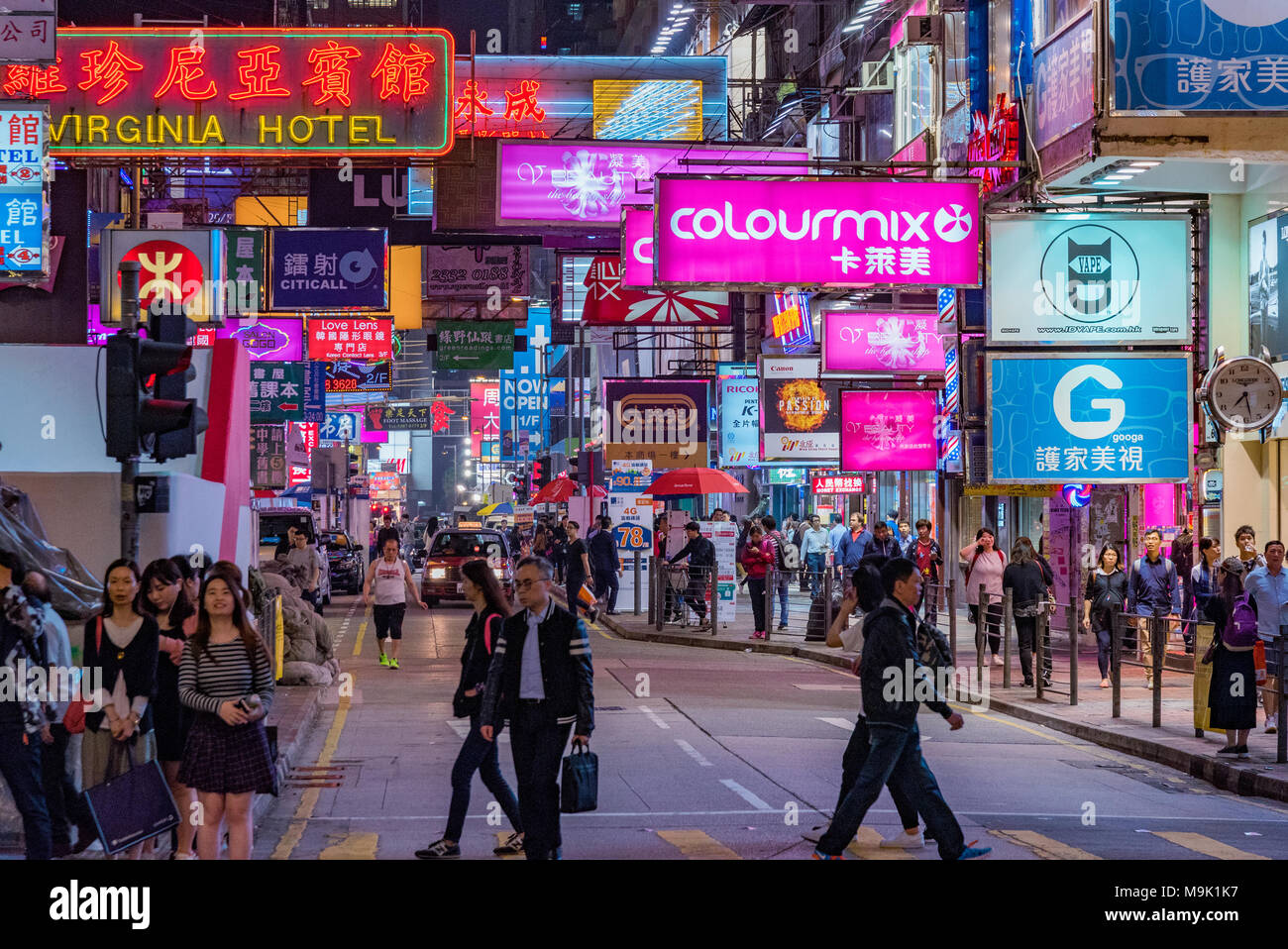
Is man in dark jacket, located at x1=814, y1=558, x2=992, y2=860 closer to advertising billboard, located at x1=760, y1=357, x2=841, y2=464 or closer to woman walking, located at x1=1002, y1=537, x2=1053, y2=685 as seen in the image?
woman walking, located at x1=1002, y1=537, x2=1053, y2=685

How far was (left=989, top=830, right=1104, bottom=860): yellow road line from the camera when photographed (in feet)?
31.9

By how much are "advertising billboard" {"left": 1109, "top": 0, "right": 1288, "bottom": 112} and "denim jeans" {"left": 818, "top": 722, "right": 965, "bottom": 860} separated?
8346 millimetres

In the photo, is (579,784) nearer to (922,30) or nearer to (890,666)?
(890,666)

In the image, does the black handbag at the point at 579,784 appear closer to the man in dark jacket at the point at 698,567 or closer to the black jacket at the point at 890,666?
the black jacket at the point at 890,666

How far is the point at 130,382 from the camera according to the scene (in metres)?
10.8

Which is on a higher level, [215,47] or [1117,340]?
[215,47]

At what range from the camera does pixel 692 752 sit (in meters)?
14.4

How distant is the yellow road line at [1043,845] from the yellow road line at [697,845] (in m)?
1.87

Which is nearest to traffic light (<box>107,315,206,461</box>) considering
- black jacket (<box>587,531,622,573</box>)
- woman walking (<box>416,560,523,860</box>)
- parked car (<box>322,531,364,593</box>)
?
woman walking (<box>416,560,523,860</box>)

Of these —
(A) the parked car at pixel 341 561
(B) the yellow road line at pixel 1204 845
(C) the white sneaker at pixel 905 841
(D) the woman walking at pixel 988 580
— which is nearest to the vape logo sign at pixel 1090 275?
(D) the woman walking at pixel 988 580

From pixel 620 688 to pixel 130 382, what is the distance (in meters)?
10.2

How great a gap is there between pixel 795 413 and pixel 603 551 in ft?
16.8
